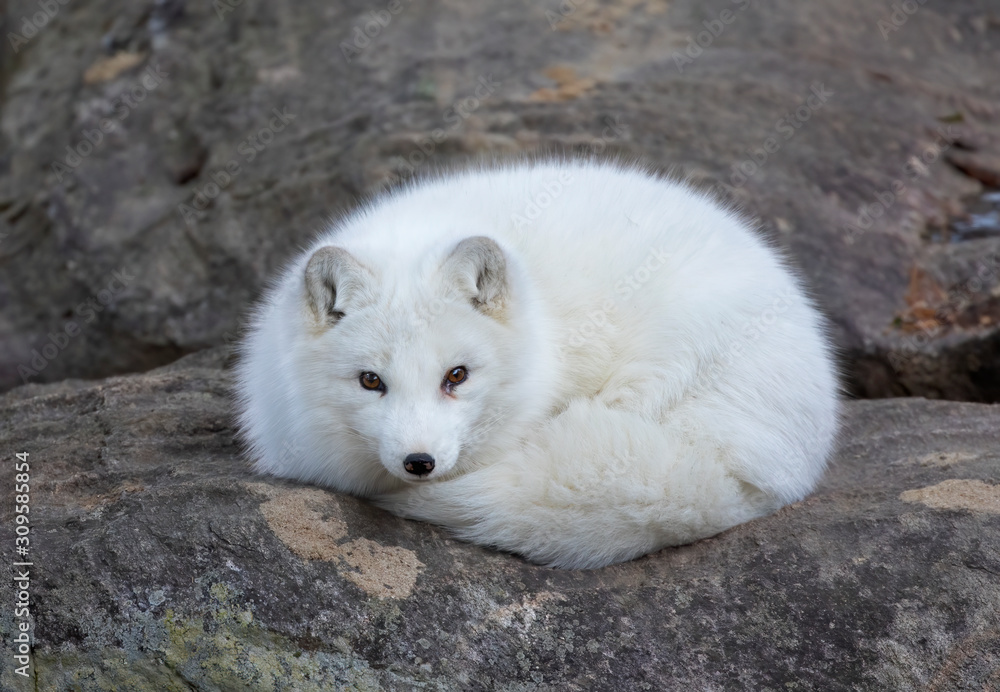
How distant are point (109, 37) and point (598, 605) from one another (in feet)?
24.1

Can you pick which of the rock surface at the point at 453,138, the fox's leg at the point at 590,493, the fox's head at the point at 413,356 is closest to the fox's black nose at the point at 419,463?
the fox's head at the point at 413,356

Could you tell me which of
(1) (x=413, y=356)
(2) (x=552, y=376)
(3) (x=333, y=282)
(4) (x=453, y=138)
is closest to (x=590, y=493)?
(2) (x=552, y=376)

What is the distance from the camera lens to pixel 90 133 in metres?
7.77

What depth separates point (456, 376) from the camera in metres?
3.23

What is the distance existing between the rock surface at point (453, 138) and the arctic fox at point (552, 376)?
2.66 meters

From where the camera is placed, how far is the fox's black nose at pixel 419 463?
9.85ft

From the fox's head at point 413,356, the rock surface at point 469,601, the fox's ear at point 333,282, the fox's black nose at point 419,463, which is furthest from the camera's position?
the fox's ear at point 333,282

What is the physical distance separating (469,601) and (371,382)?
0.80 metres

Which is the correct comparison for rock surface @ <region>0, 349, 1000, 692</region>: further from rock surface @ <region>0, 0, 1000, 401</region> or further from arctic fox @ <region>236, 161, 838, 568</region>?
rock surface @ <region>0, 0, 1000, 401</region>

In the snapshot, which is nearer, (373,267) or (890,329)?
(373,267)

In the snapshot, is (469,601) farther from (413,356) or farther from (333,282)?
(333,282)

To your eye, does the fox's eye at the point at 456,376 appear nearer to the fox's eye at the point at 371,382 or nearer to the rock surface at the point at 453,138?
Answer: the fox's eye at the point at 371,382

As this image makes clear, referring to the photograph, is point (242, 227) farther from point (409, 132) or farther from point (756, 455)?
point (756, 455)

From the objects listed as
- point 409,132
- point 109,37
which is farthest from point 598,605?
point 109,37
